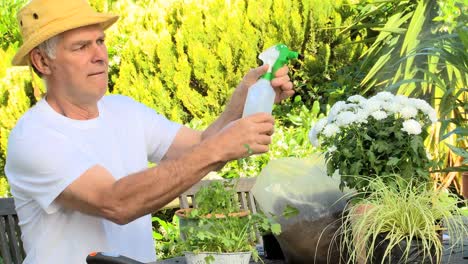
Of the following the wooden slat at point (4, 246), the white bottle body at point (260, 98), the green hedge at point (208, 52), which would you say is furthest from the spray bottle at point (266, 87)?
the green hedge at point (208, 52)

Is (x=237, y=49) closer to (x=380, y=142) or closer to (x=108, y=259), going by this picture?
(x=380, y=142)

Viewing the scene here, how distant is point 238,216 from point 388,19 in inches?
224

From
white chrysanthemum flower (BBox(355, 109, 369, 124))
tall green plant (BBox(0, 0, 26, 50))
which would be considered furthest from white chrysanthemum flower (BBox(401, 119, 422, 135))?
tall green plant (BBox(0, 0, 26, 50))

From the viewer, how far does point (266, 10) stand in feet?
26.0

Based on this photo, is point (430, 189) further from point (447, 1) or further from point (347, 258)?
point (447, 1)

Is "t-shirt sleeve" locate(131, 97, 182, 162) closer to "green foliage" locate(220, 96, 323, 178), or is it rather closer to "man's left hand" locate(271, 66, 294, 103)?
"man's left hand" locate(271, 66, 294, 103)

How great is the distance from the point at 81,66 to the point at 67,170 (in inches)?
13.6

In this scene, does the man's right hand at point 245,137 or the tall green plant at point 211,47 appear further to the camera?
the tall green plant at point 211,47

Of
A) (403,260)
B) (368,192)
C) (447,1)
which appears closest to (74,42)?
(368,192)

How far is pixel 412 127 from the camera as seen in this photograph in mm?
2387

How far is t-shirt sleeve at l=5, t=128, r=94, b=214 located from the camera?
2.50 m

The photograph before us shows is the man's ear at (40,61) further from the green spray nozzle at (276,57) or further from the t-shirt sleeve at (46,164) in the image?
the green spray nozzle at (276,57)

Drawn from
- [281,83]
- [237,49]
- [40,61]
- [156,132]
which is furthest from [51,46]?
[237,49]

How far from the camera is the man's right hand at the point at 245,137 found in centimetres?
232
